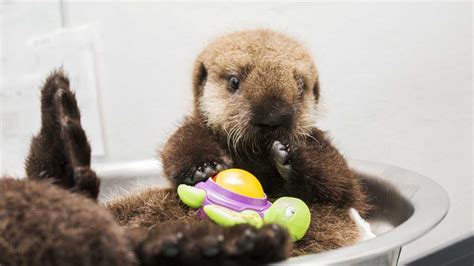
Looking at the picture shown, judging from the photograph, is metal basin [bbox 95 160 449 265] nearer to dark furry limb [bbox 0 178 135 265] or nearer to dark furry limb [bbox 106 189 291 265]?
dark furry limb [bbox 106 189 291 265]

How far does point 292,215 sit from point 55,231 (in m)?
0.29

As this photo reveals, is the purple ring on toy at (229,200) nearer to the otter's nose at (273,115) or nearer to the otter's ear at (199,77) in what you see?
the otter's nose at (273,115)

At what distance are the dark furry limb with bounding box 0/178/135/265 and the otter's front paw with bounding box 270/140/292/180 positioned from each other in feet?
0.89

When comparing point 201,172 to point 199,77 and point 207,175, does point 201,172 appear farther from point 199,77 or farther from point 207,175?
point 199,77

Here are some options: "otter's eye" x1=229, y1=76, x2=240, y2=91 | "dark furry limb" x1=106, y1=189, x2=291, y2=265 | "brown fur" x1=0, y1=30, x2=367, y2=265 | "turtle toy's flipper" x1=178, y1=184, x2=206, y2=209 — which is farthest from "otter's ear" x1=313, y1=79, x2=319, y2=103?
"dark furry limb" x1=106, y1=189, x2=291, y2=265

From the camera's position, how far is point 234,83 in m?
0.72

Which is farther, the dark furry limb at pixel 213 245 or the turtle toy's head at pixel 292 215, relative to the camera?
the turtle toy's head at pixel 292 215

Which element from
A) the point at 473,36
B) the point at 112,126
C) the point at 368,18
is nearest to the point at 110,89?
the point at 112,126

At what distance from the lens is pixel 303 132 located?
2.34ft

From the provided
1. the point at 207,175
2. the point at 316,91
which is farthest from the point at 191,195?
the point at 316,91

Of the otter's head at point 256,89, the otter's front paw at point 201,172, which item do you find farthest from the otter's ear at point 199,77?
the otter's front paw at point 201,172

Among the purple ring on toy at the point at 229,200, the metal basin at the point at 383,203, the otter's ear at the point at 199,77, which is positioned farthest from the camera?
the otter's ear at the point at 199,77

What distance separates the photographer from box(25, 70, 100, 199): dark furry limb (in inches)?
20.9

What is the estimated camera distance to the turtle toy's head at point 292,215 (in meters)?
0.61
